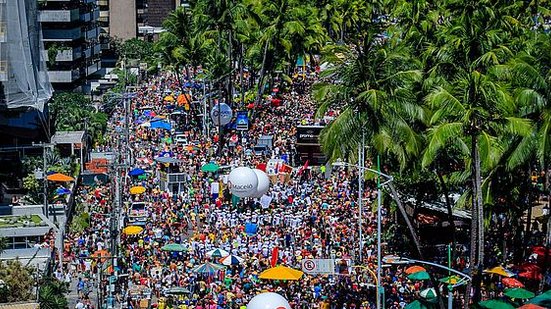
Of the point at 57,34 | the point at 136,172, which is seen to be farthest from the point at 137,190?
the point at 57,34

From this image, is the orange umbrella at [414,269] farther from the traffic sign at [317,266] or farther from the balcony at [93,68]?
the balcony at [93,68]

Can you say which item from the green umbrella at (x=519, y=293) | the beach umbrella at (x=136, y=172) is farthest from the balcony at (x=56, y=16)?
the green umbrella at (x=519, y=293)

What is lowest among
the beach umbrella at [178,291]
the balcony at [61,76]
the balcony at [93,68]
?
the beach umbrella at [178,291]

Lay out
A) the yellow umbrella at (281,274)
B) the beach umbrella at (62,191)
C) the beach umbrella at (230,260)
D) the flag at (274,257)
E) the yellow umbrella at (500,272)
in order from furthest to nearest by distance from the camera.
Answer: the beach umbrella at (62,191) → the flag at (274,257) → the beach umbrella at (230,260) → the yellow umbrella at (281,274) → the yellow umbrella at (500,272)

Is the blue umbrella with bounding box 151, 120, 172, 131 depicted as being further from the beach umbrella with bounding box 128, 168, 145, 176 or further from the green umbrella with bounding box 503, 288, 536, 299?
the green umbrella with bounding box 503, 288, 536, 299

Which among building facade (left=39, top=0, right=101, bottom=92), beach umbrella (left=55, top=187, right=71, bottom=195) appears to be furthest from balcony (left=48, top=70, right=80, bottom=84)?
beach umbrella (left=55, top=187, right=71, bottom=195)
